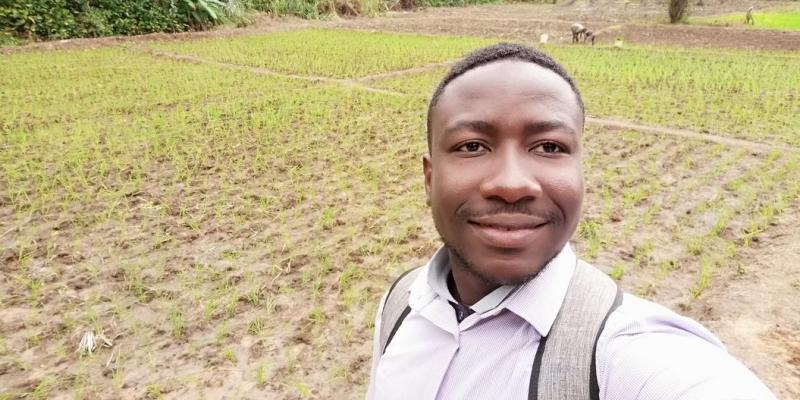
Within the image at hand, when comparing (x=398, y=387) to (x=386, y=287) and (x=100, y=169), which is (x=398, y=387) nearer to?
(x=386, y=287)

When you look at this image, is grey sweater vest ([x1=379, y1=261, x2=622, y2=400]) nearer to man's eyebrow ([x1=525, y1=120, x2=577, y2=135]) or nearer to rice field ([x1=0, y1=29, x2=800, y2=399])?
man's eyebrow ([x1=525, y1=120, x2=577, y2=135])

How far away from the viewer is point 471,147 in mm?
920

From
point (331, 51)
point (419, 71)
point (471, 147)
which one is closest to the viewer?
point (471, 147)

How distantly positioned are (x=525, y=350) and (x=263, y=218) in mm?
3672

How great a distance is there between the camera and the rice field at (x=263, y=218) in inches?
106

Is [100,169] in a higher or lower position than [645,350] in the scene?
lower

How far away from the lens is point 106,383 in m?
2.48

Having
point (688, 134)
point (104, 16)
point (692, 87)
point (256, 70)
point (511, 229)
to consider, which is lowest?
point (688, 134)

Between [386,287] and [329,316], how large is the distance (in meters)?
0.46

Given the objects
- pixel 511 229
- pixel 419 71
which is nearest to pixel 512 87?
pixel 511 229

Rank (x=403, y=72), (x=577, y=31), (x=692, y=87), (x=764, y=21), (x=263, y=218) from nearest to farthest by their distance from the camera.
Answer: (x=263, y=218), (x=692, y=87), (x=403, y=72), (x=577, y=31), (x=764, y=21)

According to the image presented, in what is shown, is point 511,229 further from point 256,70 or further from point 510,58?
point 256,70

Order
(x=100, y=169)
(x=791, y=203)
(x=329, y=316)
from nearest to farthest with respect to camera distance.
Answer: (x=329, y=316) < (x=791, y=203) < (x=100, y=169)

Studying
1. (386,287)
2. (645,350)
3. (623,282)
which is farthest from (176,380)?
(623,282)
